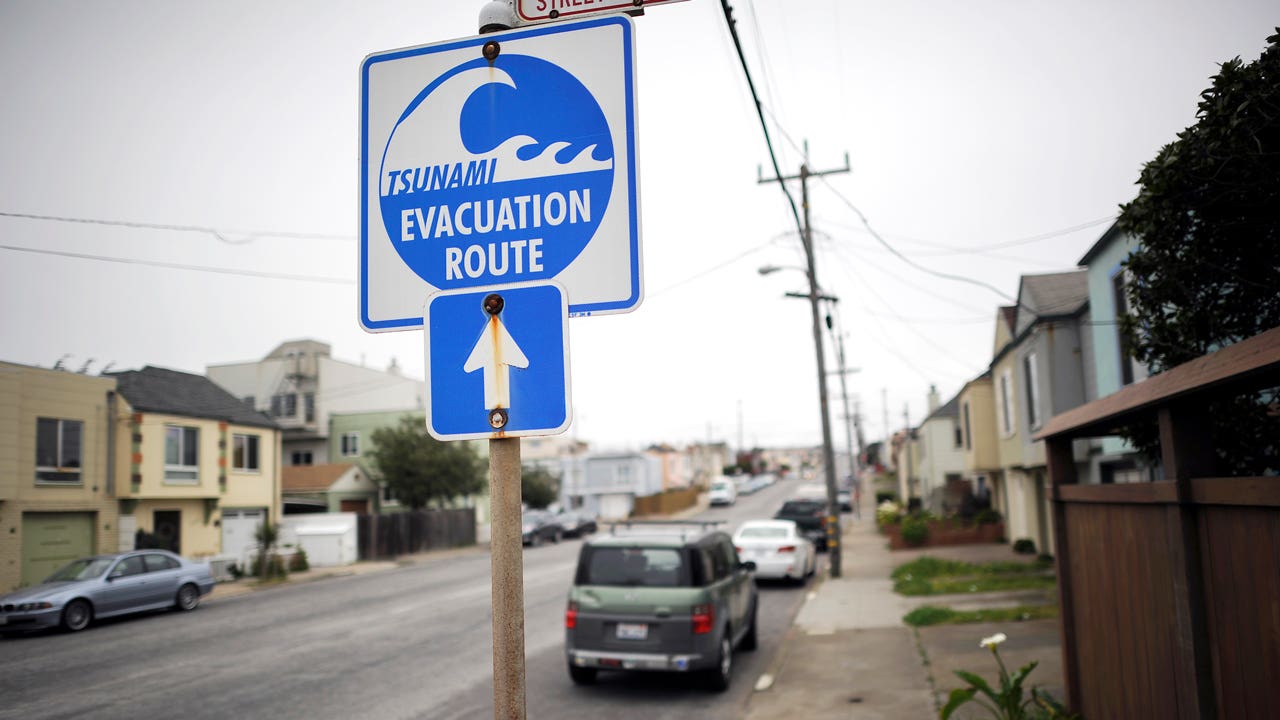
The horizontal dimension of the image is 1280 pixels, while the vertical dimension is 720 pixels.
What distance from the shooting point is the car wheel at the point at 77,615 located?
55.3 ft

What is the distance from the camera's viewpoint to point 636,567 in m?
11.1

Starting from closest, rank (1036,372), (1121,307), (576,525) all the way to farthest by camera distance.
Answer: (1121,307), (1036,372), (576,525)

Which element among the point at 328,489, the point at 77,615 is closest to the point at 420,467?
the point at 328,489

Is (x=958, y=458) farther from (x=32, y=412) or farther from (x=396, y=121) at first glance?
(x=396, y=121)

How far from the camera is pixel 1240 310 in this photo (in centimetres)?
602

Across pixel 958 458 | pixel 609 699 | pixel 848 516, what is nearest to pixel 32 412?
pixel 609 699

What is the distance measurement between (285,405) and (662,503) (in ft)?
102

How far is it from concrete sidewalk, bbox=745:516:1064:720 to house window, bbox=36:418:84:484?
1877cm

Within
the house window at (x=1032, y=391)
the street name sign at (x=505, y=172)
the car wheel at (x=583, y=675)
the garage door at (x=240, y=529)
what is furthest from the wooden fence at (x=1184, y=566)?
the garage door at (x=240, y=529)

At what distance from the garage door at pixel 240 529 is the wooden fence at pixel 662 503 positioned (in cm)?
3671

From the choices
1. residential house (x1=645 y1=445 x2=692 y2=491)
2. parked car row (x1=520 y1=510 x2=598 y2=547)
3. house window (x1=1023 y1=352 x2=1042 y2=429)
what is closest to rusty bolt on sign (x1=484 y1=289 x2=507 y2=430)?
house window (x1=1023 y1=352 x2=1042 y2=429)

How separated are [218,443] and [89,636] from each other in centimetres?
1514

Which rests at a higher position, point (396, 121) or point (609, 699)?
point (396, 121)

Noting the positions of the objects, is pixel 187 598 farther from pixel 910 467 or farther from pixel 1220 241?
pixel 910 467
